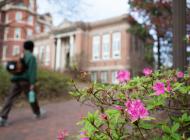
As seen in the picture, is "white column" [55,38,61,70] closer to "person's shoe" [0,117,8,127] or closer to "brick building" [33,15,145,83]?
"brick building" [33,15,145,83]

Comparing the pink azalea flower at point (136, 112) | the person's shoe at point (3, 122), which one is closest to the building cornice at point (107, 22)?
the person's shoe at point (3, 122)

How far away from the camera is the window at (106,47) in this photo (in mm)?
35656

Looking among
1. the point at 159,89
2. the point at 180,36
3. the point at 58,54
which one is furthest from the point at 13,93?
the point at 58,54

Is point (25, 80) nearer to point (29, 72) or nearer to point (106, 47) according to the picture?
point (29, 72)

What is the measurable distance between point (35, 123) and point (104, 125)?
17.6 feet

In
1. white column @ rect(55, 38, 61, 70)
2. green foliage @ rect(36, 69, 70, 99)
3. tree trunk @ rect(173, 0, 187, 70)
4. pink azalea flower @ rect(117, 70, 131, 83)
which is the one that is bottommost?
green foliage @ rect(36, 69, 70, 99)

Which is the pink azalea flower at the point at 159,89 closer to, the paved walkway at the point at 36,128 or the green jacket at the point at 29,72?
the paved walkway at the point at 36,128

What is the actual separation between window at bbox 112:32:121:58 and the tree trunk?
30.0 meters

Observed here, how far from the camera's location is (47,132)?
638 centimetres

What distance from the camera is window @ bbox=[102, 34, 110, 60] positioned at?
117ft

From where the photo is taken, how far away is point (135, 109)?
2062 millimetres

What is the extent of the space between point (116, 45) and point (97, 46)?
9.96ft

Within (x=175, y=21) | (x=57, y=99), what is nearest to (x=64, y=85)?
(x=57, y=99)

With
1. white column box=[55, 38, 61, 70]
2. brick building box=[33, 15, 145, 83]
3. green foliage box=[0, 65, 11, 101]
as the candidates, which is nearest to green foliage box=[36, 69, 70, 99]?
green foliage box=[0, 65, 11, 101]
